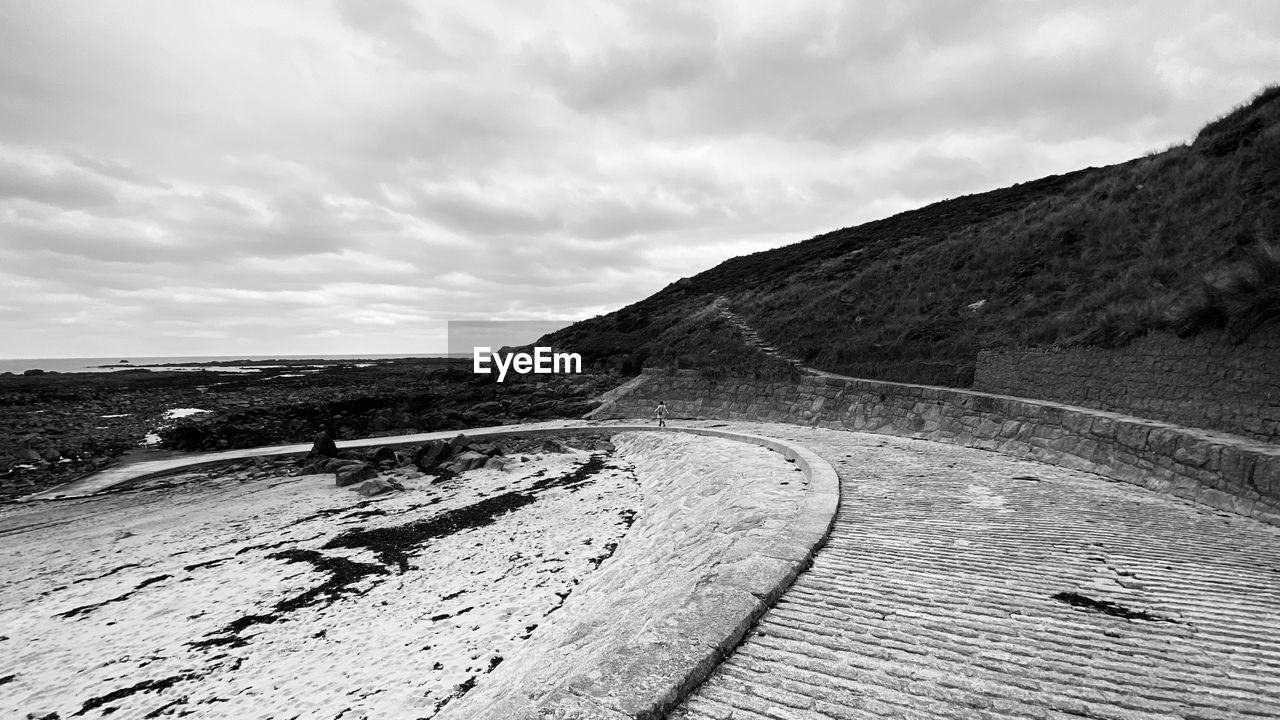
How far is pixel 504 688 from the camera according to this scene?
5293 millimetres

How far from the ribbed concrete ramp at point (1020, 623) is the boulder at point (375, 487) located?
13.5 metres

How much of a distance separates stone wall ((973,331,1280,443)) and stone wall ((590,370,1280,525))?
0.61 m

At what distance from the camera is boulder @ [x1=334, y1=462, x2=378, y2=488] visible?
16.6 meters

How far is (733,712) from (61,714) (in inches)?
324

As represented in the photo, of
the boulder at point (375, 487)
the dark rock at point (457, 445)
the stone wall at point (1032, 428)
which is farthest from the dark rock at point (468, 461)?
the stone wall at point (1032, 428)

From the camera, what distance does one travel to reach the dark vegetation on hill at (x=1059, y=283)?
11.1 m

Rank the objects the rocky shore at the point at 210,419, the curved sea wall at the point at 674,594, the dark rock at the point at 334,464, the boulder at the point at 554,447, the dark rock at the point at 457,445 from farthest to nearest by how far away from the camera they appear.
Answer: the rocky shore at the point at 210,419
the boulder at the point at 554,447
the dark rock at the point at 457,445
the dark rock at the point at 334,464
the curved sea wall at the point at 674,594

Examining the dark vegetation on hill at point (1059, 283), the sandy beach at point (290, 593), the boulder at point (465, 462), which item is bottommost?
the sandy beach at point (290, 593)

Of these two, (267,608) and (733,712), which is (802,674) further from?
(267,608)

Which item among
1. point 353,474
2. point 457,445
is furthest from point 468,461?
point 353,474

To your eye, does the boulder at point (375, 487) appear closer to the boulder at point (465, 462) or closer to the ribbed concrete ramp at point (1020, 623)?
the boulder at point (465, 462)

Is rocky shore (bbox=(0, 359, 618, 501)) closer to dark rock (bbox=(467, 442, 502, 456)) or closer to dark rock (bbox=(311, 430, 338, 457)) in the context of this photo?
dark rock (bbox=(311, 430, 338, 457))

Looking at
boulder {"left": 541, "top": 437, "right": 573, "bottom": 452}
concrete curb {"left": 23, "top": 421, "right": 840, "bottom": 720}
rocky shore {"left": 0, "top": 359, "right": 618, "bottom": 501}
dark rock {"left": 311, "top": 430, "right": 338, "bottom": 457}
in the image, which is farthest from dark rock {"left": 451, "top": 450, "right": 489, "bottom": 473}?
concrete curb {"left": 23, "top": 421, "right": 840, "bottom": 720}

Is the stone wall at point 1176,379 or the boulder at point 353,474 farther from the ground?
the stone wall at point 1176,379
